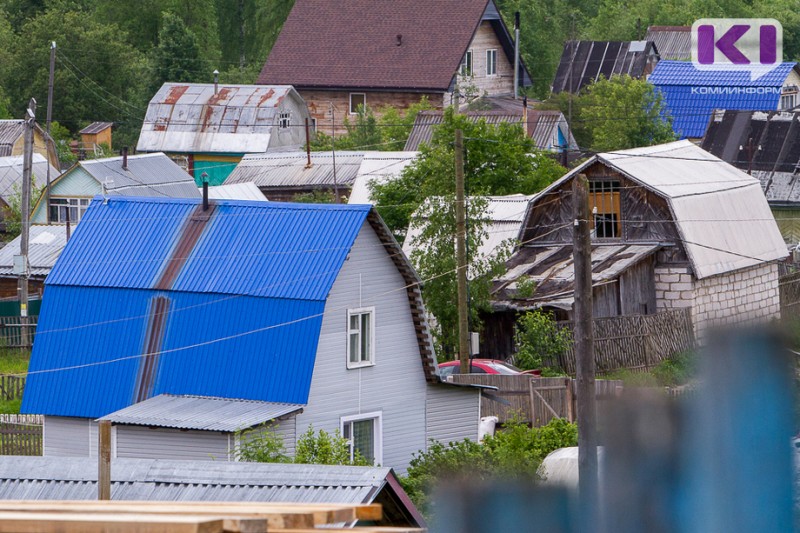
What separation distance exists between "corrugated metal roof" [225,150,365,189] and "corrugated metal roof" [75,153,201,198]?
235 cm

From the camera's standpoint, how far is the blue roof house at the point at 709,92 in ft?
191

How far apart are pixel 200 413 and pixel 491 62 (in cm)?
4701

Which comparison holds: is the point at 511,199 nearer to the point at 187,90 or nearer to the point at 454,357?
the point at 454,357

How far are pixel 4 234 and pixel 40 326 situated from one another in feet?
88.3

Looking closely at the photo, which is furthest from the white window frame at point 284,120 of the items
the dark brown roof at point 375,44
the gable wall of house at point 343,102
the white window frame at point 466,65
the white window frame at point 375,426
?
the white window frame at point 375,426

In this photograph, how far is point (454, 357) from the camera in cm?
3058

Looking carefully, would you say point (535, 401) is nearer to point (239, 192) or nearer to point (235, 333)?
point (235, 333)

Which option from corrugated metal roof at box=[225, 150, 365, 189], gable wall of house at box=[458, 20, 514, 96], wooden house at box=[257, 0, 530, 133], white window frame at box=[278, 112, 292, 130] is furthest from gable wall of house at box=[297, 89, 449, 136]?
corrugated metal roof at box=[225, 150, 365, 189]

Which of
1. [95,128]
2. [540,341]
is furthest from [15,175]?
[540,341]

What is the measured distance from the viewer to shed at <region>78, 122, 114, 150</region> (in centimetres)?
6153

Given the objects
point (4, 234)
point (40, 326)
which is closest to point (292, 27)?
point (4, 234)

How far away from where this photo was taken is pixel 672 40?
73312 millimetres

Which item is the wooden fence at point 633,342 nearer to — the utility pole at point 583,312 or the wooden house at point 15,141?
the utility pole at point 583,312

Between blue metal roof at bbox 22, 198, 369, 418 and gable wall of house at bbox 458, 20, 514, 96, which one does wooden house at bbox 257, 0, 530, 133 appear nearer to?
gable wall of house at bbox 458, 20, 514, 96
